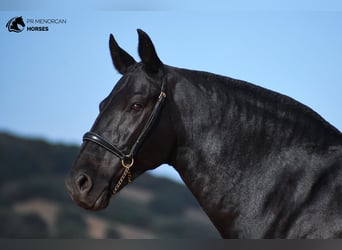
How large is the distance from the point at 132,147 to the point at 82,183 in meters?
0.29

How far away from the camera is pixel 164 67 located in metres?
2.43

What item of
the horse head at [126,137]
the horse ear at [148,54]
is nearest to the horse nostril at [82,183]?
the horse head at [126,137]

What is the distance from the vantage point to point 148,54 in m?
2.37

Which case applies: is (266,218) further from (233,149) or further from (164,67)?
(164,67)

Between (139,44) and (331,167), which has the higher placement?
(139,44)

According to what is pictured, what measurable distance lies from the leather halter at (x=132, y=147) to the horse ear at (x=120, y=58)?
0.32 m

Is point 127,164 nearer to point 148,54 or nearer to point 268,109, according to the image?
point 148,54

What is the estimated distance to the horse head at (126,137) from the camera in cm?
225

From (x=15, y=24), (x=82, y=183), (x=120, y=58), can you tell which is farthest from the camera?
(x=15, y=24)

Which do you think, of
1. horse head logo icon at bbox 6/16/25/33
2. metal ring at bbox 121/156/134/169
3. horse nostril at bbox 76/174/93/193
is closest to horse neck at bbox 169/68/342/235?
metal ring at bbox 121/156/134/169

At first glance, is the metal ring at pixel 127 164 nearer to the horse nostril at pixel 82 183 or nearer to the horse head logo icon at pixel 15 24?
the horse nostril at pixel 82 183

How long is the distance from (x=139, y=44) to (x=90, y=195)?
79 cm

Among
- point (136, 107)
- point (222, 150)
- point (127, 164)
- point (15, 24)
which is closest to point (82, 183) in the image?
point (127, 164)

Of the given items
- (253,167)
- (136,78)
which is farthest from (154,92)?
(253,167)
